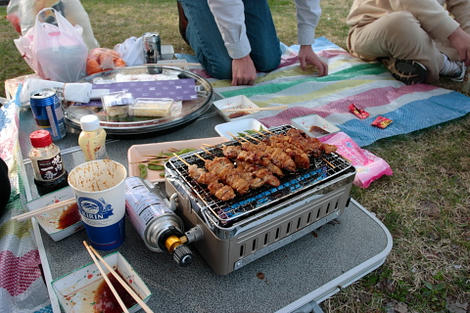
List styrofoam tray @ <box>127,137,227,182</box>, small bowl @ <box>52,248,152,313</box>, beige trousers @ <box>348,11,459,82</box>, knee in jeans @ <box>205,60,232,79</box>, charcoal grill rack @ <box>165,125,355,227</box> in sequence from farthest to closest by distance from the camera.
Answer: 1. beige trousers @ <box>348,11,459,82</box>
2. knee in jeans @ <box>205,60,232,79</box>
3. styrofoam tray @ <box>127,137,227,182</box>
4. charcoal grill rack @ <box>165,125,355,227</box>
5. small bowl @ <box>52,248,152,313</box>

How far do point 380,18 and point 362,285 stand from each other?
121 inches

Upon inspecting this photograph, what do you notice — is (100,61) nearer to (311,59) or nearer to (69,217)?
(69,217)

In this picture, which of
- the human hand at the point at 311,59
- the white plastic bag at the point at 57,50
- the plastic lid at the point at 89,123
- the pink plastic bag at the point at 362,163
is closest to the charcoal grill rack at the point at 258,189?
the plastic lid at the point at 89,123

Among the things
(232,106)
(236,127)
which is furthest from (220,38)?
(236,127)

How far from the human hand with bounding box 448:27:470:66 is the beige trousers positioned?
0.58 feet

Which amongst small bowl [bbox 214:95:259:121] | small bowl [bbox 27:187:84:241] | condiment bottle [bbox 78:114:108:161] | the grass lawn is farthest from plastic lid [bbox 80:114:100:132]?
the grass lawn

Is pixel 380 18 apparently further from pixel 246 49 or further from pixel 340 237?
pixel 340 237

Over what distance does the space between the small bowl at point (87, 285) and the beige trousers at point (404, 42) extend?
354 cm

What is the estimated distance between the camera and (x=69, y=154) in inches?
80.4

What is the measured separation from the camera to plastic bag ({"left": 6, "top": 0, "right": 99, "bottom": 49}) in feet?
9.88

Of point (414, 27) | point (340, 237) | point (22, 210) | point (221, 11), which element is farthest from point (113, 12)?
point (340, 237)

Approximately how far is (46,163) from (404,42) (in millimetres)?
3522

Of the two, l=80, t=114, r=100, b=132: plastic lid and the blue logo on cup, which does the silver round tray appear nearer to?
l=80, t=114, r=100, b=132: plastic lid

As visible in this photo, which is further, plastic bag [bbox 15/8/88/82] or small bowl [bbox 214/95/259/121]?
plastic bag [bbox 15/8/88/82]
